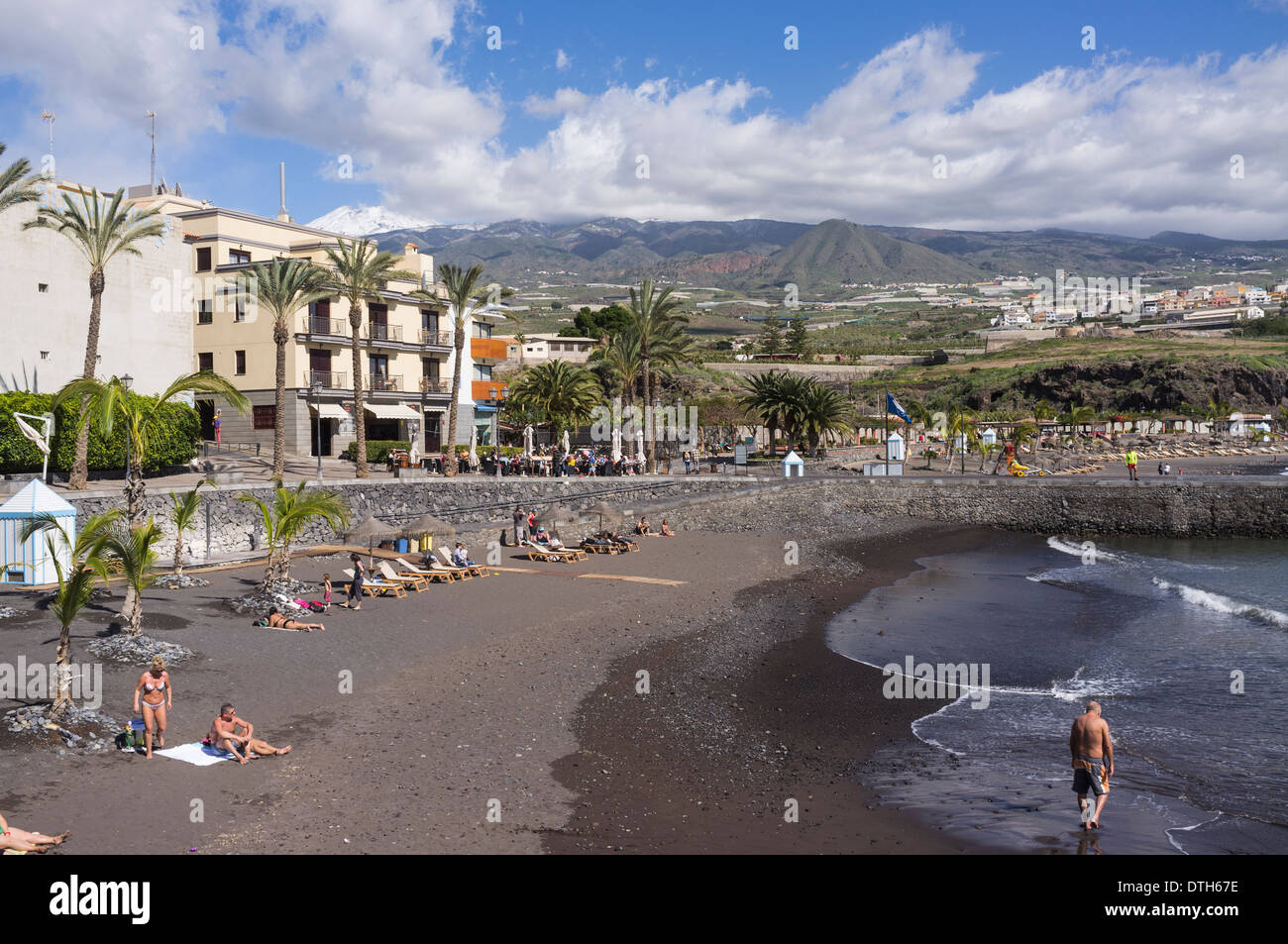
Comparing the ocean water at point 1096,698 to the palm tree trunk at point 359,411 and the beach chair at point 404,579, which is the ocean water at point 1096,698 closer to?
the beach chair at point 404,579

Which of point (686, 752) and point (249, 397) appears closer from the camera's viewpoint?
point (686, 752)

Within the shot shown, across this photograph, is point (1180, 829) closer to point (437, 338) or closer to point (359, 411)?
point (359, 411)

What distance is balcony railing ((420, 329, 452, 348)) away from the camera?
49969 millimetres

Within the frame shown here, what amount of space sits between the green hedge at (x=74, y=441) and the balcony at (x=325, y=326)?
32.9 feet

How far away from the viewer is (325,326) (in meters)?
44.4

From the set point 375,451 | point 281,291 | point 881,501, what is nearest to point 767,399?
point 881,501

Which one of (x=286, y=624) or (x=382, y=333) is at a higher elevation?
(x=382, y=333)

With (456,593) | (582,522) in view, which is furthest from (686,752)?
(582,522)

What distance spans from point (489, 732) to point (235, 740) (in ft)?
10.4

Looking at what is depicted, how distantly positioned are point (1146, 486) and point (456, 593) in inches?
1399

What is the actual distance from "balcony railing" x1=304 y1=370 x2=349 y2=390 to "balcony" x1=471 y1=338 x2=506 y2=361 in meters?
15.7

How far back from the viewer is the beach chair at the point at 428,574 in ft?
70.7
